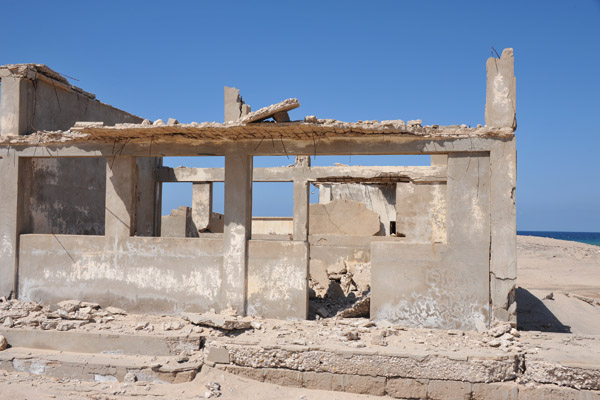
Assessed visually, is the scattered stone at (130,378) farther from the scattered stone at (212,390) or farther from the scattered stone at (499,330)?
the scattered stone at (499,330)

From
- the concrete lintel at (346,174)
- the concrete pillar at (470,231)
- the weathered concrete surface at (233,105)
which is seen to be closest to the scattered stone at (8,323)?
the weathered concrete surface at (233,105)

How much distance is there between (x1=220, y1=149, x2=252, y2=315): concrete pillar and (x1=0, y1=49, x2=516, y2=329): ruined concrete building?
0.7 inches

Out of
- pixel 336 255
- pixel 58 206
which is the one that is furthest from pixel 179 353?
pixel 336 255

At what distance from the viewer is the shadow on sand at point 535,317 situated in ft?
31.4

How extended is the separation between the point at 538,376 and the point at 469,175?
113 inches

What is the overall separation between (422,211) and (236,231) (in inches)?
276

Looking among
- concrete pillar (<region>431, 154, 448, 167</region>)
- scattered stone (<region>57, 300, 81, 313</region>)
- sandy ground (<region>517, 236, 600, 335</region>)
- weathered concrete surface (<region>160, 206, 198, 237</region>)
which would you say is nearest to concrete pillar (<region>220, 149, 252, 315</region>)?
scattered stone (<region>57, 300, 81, 313</region>)

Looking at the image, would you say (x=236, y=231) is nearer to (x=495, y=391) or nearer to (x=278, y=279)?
(x=278, y=279)

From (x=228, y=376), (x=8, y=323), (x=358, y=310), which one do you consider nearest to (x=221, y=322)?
(x=228, y=376)

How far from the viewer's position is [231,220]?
7910mm

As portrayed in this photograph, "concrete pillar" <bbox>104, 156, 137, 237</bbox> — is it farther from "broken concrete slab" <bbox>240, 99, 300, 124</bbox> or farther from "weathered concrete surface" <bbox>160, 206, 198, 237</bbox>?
"weathered concrete surface" <bbox>160, 206, 198, 237</bbox>

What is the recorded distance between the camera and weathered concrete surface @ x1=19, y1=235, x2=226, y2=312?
7.96 metres

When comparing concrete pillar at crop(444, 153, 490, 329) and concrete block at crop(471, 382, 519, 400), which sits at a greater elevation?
concrete pillar at crop(444, 153, 490, 329)

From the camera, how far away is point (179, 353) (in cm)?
686
